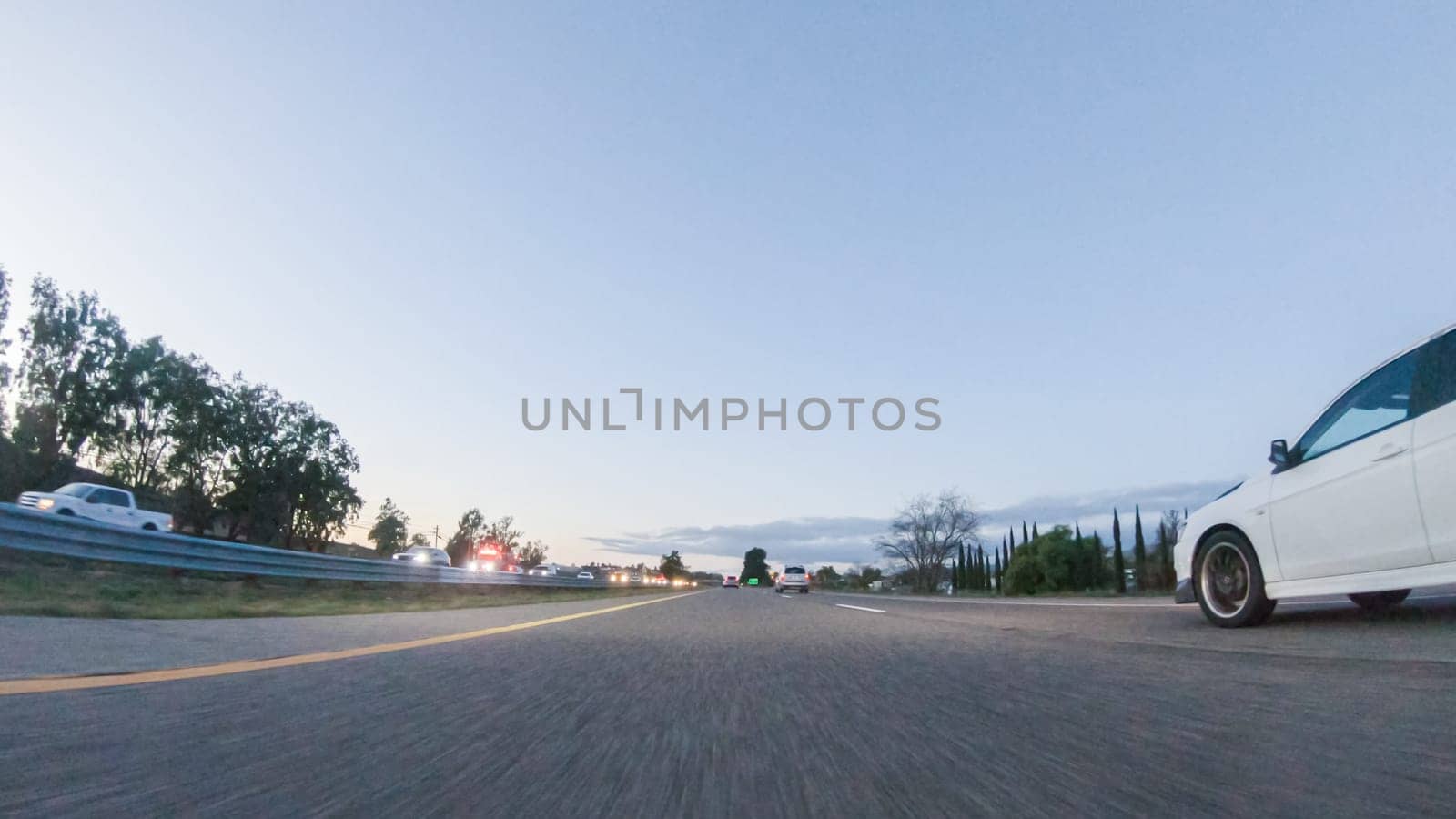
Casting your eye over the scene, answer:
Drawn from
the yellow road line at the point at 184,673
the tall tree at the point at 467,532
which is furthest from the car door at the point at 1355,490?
the tall tree at the point at 467,532


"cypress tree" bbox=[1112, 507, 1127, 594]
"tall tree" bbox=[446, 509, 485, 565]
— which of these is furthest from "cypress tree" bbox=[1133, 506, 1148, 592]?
"tall tree" bbox=[446, 509, 485, 565]

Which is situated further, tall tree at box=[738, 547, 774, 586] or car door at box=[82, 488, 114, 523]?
tall tree at box=[738, 547, 774, 586]

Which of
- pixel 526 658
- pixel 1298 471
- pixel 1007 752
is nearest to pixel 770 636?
pixel 526 658

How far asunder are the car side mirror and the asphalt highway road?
223 cm

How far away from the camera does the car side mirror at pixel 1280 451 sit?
23.7ft

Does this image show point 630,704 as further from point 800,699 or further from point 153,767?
point 153,767

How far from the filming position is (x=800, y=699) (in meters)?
3.62

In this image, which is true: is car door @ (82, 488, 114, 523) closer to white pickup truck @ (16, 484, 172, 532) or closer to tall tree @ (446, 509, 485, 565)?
white pickup truck @ (16, 484, 172, 532)

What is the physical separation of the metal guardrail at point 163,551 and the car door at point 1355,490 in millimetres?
11651

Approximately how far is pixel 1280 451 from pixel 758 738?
6382 millimetres

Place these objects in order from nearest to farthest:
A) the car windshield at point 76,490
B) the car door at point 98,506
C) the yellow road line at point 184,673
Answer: the yellow road line at point 184,673, the car door at point 98,506, the car windshield at point 76,490

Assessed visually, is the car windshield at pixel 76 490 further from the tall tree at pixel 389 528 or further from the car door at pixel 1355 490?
the tall tree at pixel 389 528

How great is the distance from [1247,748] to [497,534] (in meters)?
188

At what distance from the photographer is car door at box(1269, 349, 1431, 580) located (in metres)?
A: 6.05
